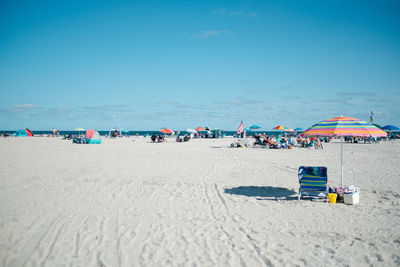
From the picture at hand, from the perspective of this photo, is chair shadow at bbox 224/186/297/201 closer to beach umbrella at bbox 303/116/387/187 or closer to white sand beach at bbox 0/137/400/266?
white sand beach at bbox 0/137/400/266

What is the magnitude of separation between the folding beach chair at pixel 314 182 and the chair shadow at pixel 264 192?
46 centimetres

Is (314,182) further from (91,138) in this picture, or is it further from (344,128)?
(91,138)

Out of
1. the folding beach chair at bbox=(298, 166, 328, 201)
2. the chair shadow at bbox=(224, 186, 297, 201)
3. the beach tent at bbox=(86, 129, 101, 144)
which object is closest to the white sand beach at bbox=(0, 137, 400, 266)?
the chair shadow at bbox=(224, 186, 297, 201)

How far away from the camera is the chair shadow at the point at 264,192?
6664mm

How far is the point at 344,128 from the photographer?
18.7ft

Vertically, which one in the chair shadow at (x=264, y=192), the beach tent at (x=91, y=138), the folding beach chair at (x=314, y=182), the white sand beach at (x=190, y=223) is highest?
the beach tent at (x=91, y=138)

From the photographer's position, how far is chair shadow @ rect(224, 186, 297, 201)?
6.66 m

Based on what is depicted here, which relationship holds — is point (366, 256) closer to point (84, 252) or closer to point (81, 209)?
point (84, 252)

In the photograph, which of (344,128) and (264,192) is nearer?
(344,128)

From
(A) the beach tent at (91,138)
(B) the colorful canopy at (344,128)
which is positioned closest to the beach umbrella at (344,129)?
(B) the colorful canopy at (344,128)

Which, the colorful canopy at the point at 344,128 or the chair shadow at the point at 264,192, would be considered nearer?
the colorful canopy at the point at 344,128

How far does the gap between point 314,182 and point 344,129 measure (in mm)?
1422

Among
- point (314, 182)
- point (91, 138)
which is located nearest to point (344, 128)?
point (314, 182)

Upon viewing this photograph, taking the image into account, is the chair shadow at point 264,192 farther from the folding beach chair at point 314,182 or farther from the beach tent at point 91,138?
the beach tent at point 91,138
